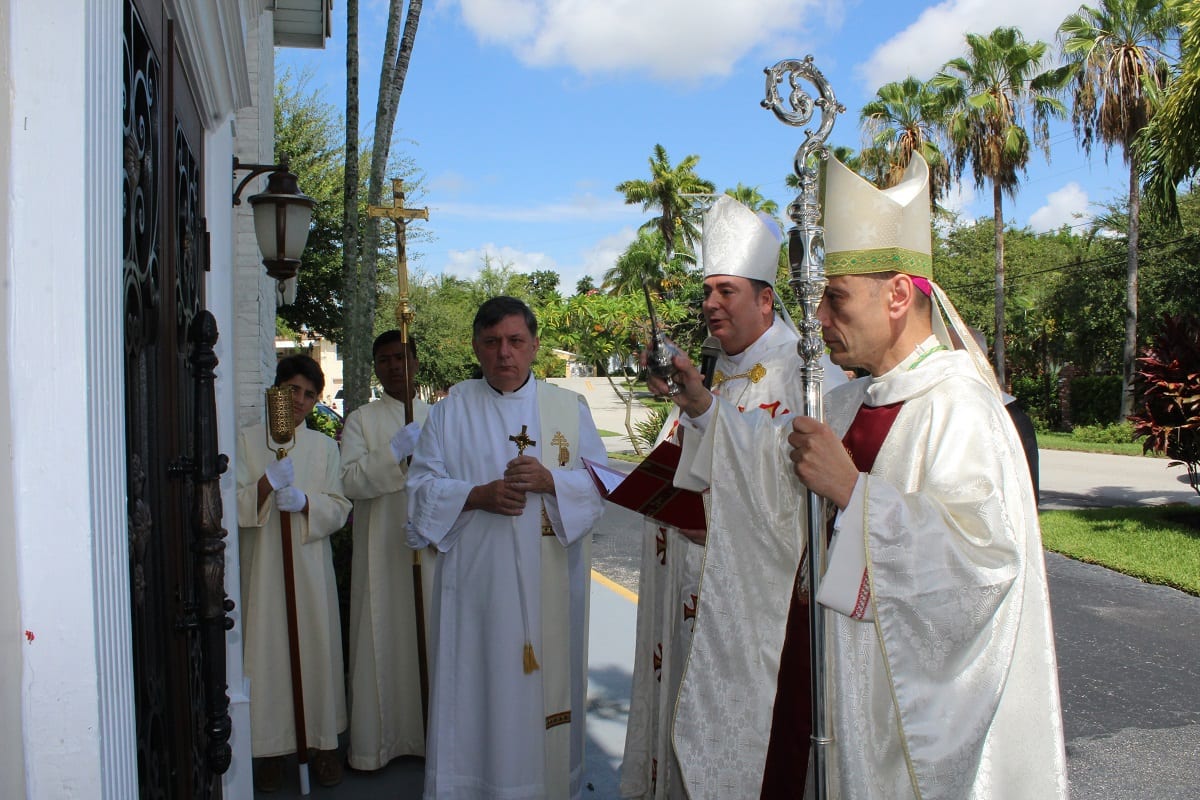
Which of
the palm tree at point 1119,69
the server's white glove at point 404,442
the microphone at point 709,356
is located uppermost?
the palm tree at point 1119,69

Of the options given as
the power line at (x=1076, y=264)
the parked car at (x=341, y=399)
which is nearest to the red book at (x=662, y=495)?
the parked car at (x=341, y=399)

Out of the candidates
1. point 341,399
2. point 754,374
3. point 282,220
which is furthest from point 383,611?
point 341,399

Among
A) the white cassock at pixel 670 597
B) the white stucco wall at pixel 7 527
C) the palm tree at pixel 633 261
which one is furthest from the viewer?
the palm tree at pixel 633 261

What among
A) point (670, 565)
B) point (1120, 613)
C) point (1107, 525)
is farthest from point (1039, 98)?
point (670, 565)

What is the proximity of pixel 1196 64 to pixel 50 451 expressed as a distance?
10.8 m

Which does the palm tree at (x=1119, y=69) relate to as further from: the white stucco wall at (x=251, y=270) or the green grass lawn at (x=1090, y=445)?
the white stucco wall at (x=251, y=270)

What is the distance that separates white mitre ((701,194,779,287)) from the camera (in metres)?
3.77

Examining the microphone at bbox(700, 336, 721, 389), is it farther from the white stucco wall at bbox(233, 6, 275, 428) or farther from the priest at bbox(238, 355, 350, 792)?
the white stucco wall at bbox(233, 6, 275, 428)

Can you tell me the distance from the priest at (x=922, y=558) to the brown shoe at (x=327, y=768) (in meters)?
3.00

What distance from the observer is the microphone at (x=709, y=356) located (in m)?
3.97

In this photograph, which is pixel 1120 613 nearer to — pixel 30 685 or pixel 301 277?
pixel 30 685

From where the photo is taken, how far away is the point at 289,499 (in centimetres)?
439

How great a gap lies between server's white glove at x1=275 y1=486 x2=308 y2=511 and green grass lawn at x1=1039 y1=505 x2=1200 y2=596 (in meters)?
7.87

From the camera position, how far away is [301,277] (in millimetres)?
20719
